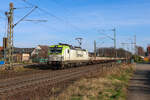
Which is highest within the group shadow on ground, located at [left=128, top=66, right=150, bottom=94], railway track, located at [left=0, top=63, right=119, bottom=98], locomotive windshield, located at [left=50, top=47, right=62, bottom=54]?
locomotive windshield, located at [left=50, top=47, right=62, bottom=54]

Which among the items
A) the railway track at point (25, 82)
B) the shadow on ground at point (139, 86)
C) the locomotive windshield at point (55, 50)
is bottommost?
the shadow on ground at point (139, 86)

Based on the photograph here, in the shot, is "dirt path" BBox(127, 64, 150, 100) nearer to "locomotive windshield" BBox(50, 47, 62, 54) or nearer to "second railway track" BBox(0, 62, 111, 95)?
"second railway track" BBox(0, 62, 111, 95)

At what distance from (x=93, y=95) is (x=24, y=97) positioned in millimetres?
3253

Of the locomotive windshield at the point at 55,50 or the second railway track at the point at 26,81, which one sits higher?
the locomotive windshield at the point at 55,50

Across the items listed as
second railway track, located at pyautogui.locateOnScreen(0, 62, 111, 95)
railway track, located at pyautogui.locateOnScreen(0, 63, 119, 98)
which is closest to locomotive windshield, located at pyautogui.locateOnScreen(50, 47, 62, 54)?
second railway track, located at pyautogui.locateOnScreen(0, 62, 111, 95)

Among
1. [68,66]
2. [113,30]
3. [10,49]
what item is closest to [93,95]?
[10,49]

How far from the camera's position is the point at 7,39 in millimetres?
24125

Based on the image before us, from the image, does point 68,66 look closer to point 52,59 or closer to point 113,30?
point 52,59

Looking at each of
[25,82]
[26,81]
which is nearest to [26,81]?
[26,81]

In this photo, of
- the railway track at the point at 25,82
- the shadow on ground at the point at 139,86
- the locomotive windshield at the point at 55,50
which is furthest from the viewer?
the locomotive windshield at the point at 55,50

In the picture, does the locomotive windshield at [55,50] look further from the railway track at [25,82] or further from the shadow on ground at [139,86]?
the shadow on ground at [139,86]

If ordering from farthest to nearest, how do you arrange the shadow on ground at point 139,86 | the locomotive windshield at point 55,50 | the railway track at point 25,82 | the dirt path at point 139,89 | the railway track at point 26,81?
the locomotive windshield at point 55,50, the railway track at point 26,81, the shadow on ground at point 139,86, the railway track at point 25,82, the dirt path at point 139,89

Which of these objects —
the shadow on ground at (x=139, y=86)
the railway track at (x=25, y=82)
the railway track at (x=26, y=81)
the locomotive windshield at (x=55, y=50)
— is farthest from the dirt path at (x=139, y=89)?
the locomotive windshield at (x=55, y=50)

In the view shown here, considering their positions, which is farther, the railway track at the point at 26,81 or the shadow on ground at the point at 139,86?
the railway track at the point at 26,81
